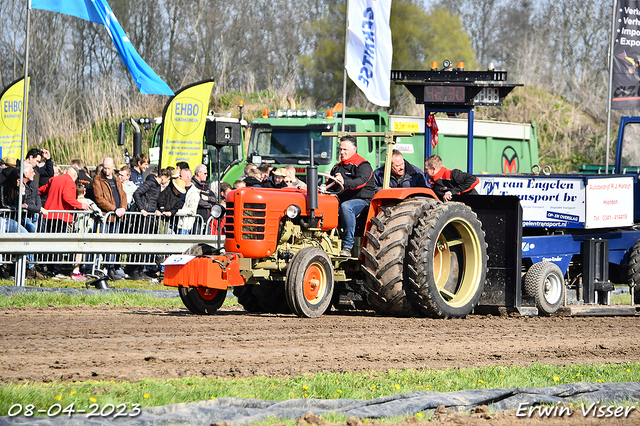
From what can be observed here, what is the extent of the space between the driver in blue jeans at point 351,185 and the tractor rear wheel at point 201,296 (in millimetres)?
1437

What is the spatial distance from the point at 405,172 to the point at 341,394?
5777 millimetres

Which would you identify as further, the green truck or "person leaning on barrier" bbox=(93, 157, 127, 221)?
the green truck

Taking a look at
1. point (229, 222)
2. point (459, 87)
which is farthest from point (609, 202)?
point (229, 222)

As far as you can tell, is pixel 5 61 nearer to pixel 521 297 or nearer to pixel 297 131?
pixel 297 131

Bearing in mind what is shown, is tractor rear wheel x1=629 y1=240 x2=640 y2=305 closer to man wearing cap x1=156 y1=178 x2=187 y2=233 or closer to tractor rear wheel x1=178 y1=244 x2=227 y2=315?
Answer: tractor rear wheel x1=178 y1=244 x2=227 y2=315

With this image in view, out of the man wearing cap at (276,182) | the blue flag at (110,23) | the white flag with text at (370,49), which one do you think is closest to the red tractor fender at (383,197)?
the man wearing cap at (276,182)

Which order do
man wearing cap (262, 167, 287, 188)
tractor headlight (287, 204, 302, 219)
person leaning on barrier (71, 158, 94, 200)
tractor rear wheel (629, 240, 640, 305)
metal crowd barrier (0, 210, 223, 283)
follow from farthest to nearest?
person leaning on barrier (71, 158, 94, 200), man wearing cap (262, 167, 287, 188), tractor rear wheel (629, 240, 640, 305), metal crowd barrier (0, 210, 223, 283), tractor headlight (287, 204, 302, 219)

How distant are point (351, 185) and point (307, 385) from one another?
431cm

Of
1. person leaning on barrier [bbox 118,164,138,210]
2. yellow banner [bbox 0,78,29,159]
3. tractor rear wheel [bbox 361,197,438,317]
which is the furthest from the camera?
yellow banner [bbox 0,78,29,159]

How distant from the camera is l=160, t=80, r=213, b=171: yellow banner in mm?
18094

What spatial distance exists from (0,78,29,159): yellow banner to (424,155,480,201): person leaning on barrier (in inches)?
400

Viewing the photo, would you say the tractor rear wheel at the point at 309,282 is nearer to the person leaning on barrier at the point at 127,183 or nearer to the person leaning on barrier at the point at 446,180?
the person leaning on barrier at the point at 446,180

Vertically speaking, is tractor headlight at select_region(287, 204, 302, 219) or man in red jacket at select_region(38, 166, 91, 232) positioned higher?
man in red jacket at select_region(38, 166, 91, 232)

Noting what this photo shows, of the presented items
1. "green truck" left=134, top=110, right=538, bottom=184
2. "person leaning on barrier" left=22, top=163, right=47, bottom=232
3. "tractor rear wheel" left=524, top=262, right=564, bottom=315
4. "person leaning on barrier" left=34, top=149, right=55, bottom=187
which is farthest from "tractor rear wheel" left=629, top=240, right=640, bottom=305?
"person leaning on barrier" left=34, top=149, right=55, bottom=187
